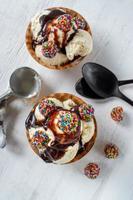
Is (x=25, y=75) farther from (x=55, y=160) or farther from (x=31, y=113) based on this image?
(x=55, y=160)

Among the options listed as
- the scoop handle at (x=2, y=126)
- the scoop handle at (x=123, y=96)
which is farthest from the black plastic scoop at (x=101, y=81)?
the scoop handle at (x=2, y=126)

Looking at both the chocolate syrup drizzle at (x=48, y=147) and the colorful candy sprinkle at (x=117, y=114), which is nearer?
the chocolate syrup drizzle at (x=48, y=147)

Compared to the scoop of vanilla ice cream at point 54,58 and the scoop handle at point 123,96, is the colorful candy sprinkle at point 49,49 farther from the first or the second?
the scoop handle at point 123,96

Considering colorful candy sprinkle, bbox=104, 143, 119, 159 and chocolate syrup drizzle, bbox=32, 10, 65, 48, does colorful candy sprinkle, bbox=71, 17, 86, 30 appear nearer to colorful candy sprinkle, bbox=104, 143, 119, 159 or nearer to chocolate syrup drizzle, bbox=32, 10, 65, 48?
chocolate syrup drizzle, bbox=32, 10, 65, 48

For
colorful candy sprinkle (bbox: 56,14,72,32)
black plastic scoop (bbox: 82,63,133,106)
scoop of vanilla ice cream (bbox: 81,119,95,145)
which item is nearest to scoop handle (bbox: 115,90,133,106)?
black plastic scoop (bbox: 82,63,133,106)

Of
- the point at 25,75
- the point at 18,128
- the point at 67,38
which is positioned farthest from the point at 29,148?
the point at 67,38
